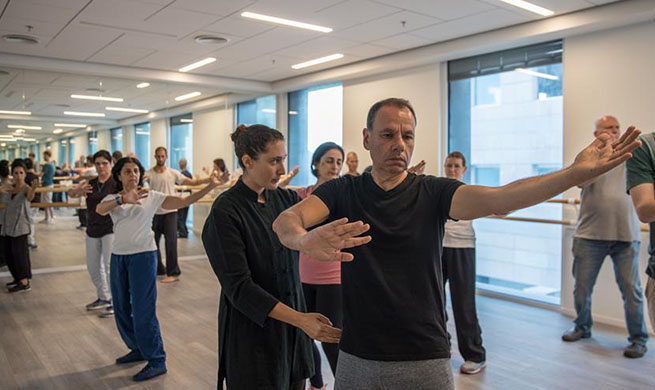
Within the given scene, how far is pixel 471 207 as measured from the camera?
1479 mm

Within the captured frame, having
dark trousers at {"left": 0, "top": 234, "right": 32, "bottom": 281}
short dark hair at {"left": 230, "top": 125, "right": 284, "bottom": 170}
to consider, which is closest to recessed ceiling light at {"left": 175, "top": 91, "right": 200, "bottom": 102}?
dark trousers at {"left": 0, "top": 234, "right": 32, "bottom": 281}

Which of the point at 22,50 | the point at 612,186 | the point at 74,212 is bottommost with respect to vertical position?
the point at 74,212

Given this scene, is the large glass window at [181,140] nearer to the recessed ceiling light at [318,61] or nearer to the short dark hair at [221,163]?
the short dark hair at [221,163]

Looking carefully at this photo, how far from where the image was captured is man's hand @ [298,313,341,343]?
1.63 m

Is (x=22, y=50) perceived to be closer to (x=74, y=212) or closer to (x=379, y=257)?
(x=74, y=212)

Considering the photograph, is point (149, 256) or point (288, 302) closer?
point (288, 302)

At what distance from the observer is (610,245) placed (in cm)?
450

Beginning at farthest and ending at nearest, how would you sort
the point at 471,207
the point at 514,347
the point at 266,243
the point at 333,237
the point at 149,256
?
the point at 514,347 < the point at 149,256 < the point at 266,243 < the point at 471,207 < the point at 333,237

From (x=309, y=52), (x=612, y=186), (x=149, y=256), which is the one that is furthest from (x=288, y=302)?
(x=309, y=52)

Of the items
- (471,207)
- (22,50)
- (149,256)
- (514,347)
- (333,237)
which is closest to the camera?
(333,237)

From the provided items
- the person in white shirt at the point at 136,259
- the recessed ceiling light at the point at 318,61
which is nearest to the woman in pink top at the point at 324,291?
the person in white shirt at the point at 136,259

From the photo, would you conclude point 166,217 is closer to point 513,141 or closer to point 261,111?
point 261,111

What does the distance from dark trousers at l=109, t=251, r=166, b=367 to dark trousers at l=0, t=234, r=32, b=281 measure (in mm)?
3111

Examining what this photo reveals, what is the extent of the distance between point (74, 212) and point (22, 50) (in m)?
2.32
